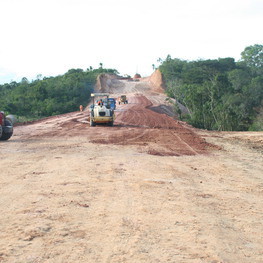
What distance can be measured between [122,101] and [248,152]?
36184 millimetres

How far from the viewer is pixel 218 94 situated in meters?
49.9

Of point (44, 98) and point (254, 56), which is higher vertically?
point (254, 56)

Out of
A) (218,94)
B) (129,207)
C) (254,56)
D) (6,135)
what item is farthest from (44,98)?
(254,56)

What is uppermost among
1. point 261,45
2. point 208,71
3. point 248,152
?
point 261,45

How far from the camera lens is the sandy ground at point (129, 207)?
15.8 feet

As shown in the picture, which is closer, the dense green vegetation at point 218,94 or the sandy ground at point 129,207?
the sandy ground at point 129,207

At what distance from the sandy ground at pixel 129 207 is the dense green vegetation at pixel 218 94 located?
25.7 meters

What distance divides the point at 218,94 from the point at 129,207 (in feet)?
148

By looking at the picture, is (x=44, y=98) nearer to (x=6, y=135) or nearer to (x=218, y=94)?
(x=218, y=94)

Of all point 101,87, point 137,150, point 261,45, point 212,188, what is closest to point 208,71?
point 101,87

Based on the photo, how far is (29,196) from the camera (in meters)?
7.09

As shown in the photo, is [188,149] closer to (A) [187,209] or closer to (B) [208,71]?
(A) [187,209]

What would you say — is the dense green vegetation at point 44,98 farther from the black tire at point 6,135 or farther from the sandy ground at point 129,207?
the sandy ground at point 129,207

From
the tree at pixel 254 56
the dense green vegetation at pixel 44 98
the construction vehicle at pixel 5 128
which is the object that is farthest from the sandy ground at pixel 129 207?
the tree at pixel 254 56
